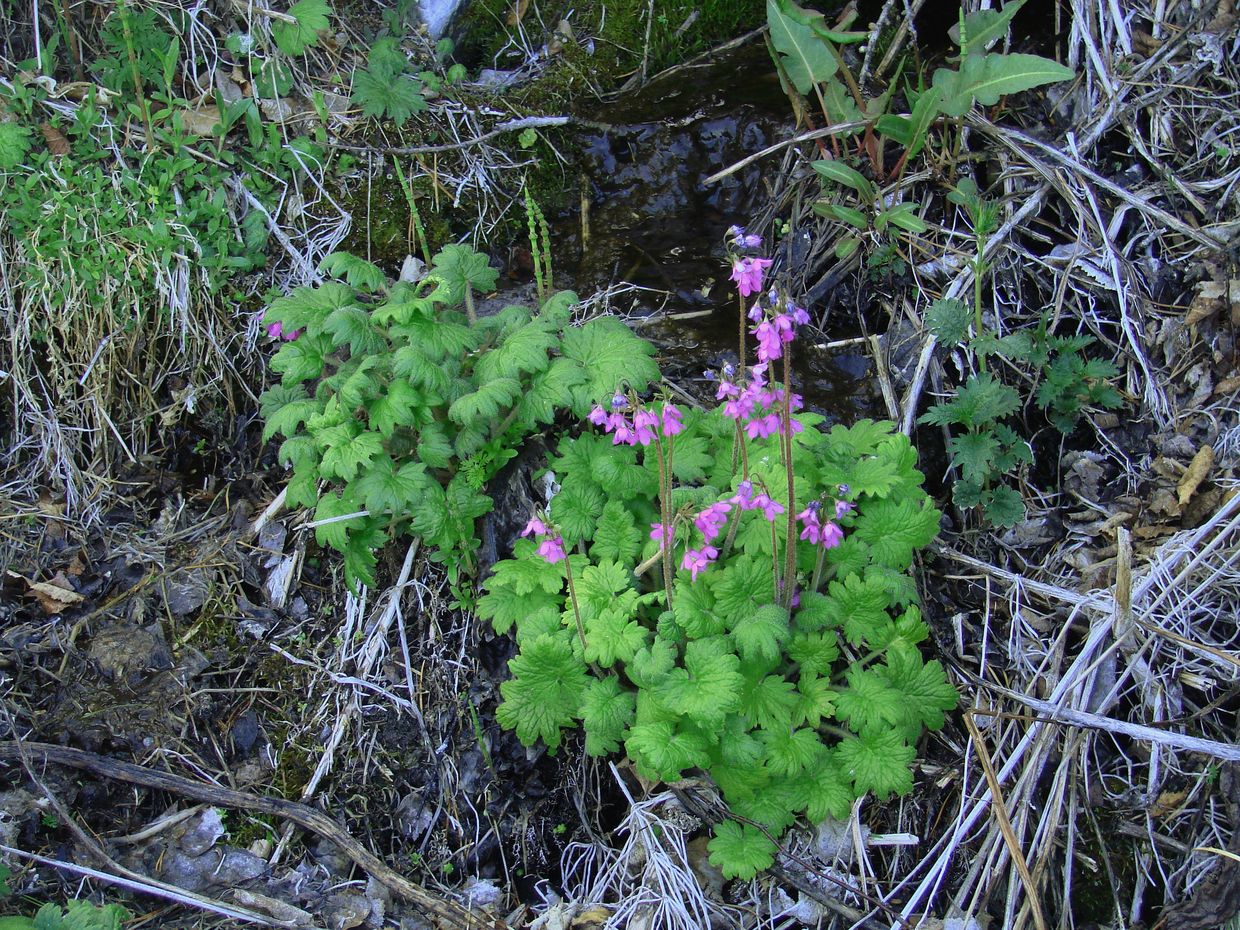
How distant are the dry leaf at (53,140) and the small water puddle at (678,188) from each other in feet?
6.56

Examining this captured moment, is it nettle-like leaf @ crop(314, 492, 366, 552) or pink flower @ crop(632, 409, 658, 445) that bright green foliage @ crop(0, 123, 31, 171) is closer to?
nettle-like leaf @ crop(314, 492, 366, 552)

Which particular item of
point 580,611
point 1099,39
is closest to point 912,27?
point 1099,39

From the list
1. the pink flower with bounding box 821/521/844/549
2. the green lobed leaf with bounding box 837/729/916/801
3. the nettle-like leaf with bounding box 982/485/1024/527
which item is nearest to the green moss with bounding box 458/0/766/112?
the nettle-like leaf with bounding box 982/485/1024/527

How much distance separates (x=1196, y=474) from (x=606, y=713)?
211 centimetres

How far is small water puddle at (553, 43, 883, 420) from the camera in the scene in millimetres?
3939

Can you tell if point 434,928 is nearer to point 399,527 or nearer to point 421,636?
point 421,636

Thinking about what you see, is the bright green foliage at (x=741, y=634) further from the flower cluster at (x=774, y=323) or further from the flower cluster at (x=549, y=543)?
the flower cluster at (x=774, y=323)

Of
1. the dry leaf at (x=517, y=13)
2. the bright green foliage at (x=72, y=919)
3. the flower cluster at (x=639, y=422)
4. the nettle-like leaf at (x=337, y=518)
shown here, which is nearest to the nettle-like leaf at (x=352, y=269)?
the nettle-like leaf at (x=337, y=518)

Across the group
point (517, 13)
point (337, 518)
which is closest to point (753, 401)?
point (337, 518)

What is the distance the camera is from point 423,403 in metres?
3.07

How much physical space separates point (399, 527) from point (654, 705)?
1.22 m

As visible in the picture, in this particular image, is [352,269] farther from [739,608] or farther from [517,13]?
[517,13]

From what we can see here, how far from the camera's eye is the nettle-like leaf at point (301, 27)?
4.02 meters

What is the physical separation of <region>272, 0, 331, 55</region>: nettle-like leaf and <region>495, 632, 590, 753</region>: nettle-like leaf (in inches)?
112
